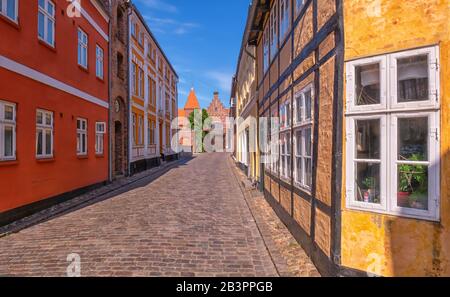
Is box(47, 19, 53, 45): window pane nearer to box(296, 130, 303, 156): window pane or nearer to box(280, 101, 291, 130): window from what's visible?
box(280, 101, 291, 130): window

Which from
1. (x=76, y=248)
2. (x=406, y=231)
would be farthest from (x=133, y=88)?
(x=406, y=231)

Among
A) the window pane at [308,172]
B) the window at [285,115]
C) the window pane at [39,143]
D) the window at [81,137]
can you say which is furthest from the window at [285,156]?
the window at [81,137]

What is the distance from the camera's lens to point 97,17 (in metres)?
13.1

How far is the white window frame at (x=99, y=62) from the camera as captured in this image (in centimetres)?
1309

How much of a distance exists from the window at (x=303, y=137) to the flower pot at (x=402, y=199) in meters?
1.65

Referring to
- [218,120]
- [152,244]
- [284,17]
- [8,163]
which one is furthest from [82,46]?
[218,120]

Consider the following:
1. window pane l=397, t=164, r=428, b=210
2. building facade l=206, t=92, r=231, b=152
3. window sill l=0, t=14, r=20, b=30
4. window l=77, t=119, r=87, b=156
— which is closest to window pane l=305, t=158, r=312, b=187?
window pane l=397, t=164, r=428, b=210

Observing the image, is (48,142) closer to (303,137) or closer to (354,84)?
(303,137)

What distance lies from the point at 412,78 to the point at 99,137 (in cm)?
1254

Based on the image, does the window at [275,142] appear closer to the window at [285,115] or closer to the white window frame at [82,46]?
the window at [285,115]

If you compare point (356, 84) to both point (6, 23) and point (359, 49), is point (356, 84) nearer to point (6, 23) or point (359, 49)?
point (359, 49)

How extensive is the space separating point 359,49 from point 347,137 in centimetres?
99

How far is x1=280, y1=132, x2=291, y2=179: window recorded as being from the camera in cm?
670

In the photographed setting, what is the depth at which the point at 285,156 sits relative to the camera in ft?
23.5
